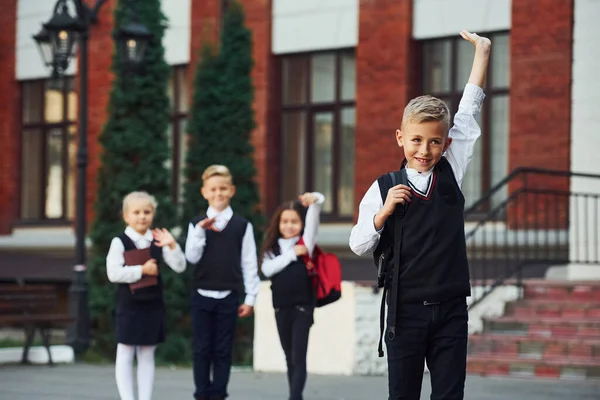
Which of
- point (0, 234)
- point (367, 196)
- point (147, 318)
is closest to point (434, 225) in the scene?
point (367, 196)

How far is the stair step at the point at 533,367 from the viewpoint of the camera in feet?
39.0

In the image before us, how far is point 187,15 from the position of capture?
1969cm

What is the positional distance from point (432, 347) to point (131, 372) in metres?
3.87

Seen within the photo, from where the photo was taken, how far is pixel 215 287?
9.09 metres

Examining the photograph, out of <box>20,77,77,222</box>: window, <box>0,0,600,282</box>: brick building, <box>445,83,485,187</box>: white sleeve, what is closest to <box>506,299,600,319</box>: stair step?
<box>0,0,600,282</box>: brick building

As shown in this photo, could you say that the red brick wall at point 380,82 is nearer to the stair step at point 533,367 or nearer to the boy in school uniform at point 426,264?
the stair step at point 533,367

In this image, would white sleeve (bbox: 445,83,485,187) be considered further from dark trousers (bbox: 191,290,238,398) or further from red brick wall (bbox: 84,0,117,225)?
red brick wall (bbox: 84,0,117,225)

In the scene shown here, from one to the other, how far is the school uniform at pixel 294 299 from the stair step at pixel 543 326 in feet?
13.3

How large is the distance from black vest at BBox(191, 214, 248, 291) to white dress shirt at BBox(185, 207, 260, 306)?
4 cm

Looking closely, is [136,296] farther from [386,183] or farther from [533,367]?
[533,367]

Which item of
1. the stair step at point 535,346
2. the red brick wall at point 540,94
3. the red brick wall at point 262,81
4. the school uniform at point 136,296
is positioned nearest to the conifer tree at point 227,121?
the red brick wall at point 262,81

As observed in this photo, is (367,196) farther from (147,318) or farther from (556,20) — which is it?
(556,20)

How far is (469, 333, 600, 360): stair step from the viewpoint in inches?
478

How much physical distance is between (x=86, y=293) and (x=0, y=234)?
7487mm
